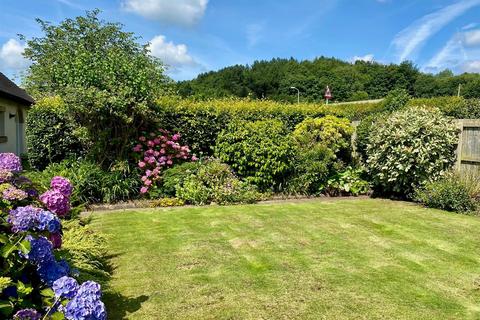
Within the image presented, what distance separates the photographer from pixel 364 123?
31.5 ft

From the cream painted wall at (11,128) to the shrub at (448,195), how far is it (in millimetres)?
14772

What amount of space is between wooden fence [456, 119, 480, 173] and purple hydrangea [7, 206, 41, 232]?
26.3 ft

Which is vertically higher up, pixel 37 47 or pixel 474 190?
pixel 37 47

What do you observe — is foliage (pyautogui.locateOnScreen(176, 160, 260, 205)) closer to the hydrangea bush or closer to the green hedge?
the green hedge

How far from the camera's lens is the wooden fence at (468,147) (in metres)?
7.78

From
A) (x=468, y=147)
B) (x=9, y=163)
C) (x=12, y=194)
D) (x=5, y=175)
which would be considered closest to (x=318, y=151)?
(x=468, y=147)

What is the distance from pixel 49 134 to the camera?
8.68 metres

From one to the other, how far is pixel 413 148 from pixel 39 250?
298 inches

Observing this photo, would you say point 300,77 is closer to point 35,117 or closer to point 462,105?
point 462,105

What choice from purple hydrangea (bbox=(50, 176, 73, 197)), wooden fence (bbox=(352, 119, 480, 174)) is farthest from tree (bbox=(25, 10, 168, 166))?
wooden fence (bbox=(352, 119, 480, 174))

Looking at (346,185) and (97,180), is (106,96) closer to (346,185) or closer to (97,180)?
(97,180)

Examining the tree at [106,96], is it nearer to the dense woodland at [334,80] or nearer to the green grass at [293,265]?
the green grass at [293,265]

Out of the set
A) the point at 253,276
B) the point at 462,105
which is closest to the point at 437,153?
the point at 253,276

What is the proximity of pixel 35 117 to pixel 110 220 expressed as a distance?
3.93 meters
